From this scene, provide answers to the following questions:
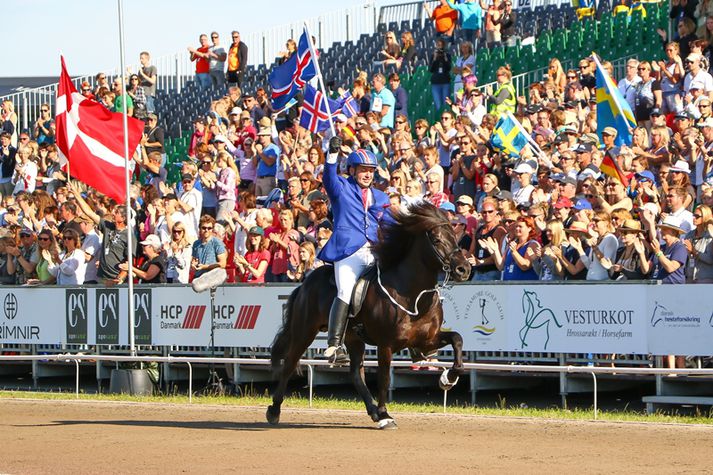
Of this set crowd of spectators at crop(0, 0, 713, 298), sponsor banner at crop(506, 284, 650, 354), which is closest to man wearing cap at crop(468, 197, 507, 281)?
crowd of spectators at crop(0, 0, 713, 298)

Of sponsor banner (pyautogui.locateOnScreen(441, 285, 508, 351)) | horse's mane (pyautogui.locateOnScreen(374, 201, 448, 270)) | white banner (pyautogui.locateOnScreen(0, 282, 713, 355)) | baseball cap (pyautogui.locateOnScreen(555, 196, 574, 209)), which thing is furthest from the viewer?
baseball cap (pyautogui.locateOnScreen(555, 196, 574, 209))

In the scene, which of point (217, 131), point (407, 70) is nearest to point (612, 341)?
point (217, 131)

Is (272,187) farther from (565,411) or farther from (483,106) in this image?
(565,411)

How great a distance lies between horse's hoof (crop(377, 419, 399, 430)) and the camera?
44.0ft

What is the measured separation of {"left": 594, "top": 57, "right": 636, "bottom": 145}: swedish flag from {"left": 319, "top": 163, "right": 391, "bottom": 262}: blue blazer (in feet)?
24.1

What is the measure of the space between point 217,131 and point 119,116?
236 inches

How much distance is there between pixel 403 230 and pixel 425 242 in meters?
0.28

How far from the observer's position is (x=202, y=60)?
111 feet

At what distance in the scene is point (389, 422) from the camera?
13430mm

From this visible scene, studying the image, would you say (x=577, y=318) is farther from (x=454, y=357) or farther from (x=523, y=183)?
(x=523, y=183)

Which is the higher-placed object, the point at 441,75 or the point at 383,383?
the point at 441,75

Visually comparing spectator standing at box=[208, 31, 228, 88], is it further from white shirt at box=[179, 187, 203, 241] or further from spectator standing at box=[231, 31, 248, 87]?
white shirt at box=[179, 187, 203, 241]

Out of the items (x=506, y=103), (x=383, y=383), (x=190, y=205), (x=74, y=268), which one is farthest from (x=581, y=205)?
(x=74, y=268)

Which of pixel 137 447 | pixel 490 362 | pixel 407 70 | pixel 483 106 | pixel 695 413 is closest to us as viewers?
pixel 137 447
